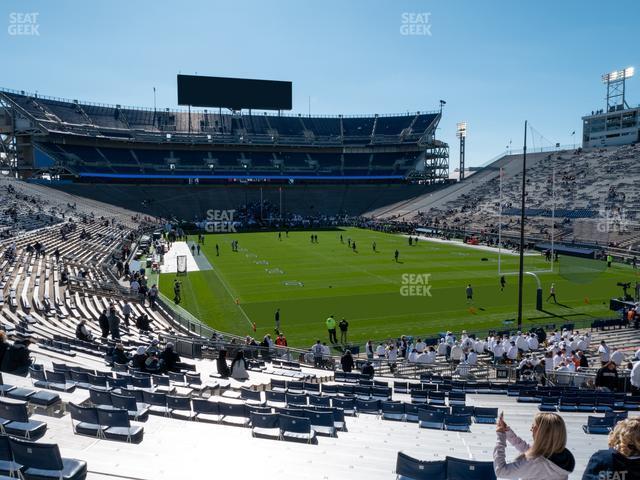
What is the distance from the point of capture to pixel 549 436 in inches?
132

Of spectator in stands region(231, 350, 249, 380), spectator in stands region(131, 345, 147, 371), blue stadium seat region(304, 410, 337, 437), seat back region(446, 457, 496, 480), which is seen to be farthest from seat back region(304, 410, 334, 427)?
spectator in stands region(131, 345, 147, 371)

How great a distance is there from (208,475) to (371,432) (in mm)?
3557

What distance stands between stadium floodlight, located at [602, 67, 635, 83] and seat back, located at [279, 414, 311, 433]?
7920 cm

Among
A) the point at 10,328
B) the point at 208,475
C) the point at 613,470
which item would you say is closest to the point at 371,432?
the point at 208,475

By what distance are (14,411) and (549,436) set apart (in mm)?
6034

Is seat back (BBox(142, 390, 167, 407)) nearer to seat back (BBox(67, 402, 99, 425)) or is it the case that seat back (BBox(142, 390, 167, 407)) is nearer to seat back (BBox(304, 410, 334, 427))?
seat back (BBox(67, 402, 99, 425))

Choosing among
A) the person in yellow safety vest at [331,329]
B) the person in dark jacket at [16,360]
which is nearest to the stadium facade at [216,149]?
the person in yellow safety vest at [331,329]

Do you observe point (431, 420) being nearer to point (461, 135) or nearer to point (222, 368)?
point (222, 368)

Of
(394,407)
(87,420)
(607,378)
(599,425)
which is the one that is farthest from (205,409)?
(607,378)

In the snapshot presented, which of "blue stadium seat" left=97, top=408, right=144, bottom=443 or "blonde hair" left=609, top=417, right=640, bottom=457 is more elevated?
"blonde hair" left=609, top=417, right=640, bottom=457

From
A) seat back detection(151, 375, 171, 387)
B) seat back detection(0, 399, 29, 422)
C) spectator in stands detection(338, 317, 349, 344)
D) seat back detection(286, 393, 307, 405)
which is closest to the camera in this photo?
seat back detection(0, 399, 29, 422)

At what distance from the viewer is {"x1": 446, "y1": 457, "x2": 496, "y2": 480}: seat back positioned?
483 cm

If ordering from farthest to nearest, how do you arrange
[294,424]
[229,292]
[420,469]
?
[229,292] < [294,424] < [420,469]

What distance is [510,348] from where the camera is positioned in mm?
16688
